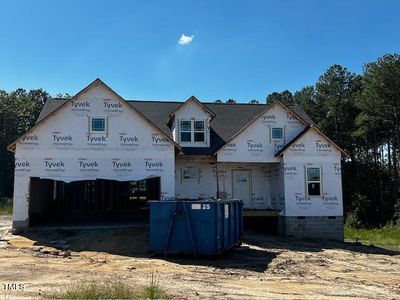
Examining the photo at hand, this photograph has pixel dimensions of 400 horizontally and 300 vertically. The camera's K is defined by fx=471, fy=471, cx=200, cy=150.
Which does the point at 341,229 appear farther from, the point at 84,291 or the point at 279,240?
the point at 84,291

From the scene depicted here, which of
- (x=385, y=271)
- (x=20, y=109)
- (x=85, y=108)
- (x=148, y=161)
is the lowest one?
(x=385, y=271)

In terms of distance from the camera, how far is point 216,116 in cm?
2827

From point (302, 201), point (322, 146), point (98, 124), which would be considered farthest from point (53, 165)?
point (322, 146)

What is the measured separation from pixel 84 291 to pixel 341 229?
18.6 metres

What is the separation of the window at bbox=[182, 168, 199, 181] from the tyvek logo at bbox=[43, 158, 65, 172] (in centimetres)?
661

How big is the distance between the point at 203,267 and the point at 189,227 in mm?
1695

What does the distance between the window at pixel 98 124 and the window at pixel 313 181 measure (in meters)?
10.5

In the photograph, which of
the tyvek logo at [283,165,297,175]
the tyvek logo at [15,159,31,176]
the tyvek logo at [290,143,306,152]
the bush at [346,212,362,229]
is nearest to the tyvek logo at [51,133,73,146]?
the tyvek logo at [15,159,31,176]

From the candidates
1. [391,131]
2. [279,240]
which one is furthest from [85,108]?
[391,131]

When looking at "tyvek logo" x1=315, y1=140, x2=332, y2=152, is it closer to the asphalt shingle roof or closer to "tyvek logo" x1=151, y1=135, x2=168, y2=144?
the asphalt shingle roof

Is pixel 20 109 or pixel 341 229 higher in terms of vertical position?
pixel 20 109

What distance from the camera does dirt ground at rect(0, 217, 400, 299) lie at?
10703mm

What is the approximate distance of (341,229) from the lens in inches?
965

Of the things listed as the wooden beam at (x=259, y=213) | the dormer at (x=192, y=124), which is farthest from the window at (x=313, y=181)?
the dormer at (x=192, y=124)
